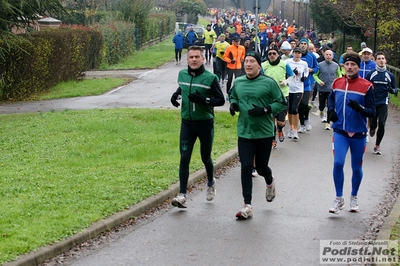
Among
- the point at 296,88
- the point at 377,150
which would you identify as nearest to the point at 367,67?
the point at 296,88

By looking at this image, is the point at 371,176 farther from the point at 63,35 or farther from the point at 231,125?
the point at 63,35

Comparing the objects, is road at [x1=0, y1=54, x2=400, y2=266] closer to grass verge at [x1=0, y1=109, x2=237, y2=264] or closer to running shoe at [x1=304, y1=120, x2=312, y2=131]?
grass verge at [x1=0, y1=109, x2=237, y2=264]

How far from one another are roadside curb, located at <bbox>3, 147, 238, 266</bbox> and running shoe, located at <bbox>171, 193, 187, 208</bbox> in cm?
32

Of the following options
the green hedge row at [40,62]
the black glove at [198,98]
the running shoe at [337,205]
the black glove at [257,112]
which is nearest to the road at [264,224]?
the running shoe at [337,205]

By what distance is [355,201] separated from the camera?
9.02 meters

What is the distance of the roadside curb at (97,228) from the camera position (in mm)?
6766

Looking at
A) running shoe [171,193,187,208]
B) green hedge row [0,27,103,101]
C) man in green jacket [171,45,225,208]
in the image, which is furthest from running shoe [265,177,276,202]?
green hedge row [0,27,103,101]

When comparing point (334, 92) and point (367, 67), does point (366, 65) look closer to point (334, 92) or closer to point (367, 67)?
point (367, 67)

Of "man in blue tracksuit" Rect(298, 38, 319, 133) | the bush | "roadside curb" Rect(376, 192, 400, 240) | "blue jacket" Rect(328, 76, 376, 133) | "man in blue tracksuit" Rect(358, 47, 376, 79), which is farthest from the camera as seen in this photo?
the bush

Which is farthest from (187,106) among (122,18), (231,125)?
(122,18)

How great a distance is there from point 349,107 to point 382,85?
16.6ft

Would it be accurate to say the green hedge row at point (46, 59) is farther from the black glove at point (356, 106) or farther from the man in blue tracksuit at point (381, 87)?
the black glove at point (356, 106)

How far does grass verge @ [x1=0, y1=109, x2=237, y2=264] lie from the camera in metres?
7.87

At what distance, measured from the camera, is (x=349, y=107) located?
8703 millimetres
